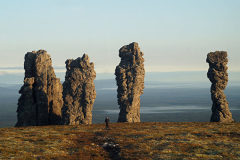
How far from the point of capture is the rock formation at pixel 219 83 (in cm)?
7762

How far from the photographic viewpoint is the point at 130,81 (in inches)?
3487

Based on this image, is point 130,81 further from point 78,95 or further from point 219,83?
point 219,83

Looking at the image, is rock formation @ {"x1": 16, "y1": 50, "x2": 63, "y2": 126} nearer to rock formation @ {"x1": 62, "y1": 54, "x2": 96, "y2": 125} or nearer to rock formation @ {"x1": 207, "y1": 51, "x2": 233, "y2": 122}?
rock formation @ {"x1": 62, "y1": 54, "x2": 96, "y2": 125}

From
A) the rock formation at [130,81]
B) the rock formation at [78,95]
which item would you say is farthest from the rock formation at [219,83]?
the rock formation at [78,95]

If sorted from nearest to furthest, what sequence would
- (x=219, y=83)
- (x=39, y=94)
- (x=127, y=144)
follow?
(x=127, y=144), (x=39, y=94), (x=219, y=83)

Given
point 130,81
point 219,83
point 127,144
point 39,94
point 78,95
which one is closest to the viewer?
point 127,144

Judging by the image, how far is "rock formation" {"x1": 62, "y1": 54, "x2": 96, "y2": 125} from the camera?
264 feet

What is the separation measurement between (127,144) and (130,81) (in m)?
42.2

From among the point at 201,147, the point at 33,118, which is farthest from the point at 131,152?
the point at 33,118

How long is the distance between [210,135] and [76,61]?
144 feet

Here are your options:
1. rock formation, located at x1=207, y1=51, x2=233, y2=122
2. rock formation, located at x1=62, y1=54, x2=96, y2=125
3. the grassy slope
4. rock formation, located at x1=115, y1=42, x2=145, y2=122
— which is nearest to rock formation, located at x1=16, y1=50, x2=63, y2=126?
rock formation, located at x1=62, y1=54, x2=96, y2=125

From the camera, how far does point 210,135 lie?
54.5 m

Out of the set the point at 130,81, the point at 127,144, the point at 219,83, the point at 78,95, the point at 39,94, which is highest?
the point at 130,81

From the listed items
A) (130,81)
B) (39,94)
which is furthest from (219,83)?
(39,94)
